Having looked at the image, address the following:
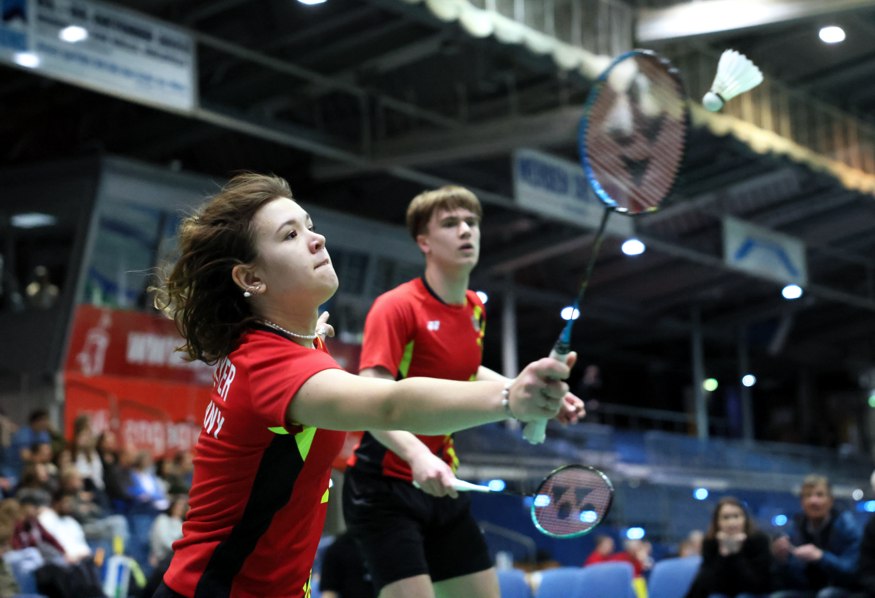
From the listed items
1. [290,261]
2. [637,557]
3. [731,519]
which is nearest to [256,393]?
[290,261]

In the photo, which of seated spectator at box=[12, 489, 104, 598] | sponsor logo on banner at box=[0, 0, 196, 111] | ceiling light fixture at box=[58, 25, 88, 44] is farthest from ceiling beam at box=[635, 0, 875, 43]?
seated spectator at box=[12, 489, 104, 598]

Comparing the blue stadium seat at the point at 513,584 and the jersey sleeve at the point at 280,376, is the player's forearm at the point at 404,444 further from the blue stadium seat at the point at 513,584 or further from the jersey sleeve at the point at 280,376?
the blue stadium seat at the point at 513,584

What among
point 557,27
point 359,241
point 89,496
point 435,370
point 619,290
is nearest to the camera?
point 435,370

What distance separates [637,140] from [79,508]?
30.8 ft

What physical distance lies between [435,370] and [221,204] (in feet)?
6.25

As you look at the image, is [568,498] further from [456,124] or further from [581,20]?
[456,124]

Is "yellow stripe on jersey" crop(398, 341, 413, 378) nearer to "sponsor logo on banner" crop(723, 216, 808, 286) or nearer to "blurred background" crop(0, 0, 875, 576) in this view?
"blurred background" crop(0, 0, 875, 576)

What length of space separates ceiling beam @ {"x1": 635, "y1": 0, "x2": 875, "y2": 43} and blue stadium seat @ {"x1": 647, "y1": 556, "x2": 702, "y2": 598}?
20.6 ft

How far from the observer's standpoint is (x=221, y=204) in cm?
346

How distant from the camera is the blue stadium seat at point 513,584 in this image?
876 centimetres

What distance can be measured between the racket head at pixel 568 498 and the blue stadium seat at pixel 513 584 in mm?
4992

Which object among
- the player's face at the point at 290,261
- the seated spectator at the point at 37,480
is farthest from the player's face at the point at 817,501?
the player's face at the point at 290,261

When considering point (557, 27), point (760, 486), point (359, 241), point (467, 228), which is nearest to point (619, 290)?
point (760, 486)

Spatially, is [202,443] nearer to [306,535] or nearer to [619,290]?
[306,535]
